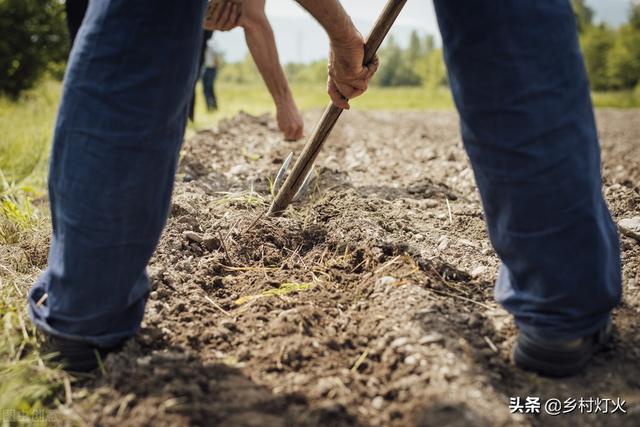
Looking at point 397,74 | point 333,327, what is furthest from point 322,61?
point 333,327

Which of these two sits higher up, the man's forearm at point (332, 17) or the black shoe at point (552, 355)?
the man's forearm at point (332, 17)

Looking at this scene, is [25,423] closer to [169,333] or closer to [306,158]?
[169,333]

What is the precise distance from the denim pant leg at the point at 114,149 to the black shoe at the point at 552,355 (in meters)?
0.99

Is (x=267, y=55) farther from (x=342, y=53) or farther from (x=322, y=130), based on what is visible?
(x=342, y=53)

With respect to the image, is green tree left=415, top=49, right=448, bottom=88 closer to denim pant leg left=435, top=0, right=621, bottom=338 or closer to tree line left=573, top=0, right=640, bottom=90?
tree line left=573, top=0, right=640, bottom=90

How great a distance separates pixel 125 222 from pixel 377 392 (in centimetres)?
74

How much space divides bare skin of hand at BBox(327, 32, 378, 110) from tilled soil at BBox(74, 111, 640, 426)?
0.56 metres

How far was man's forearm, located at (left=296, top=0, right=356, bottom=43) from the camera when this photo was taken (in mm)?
1687

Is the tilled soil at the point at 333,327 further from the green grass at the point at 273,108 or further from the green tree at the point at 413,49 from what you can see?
the green tree at the point at 413,49

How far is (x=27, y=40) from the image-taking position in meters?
8.09

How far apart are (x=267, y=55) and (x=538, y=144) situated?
2.26 metres

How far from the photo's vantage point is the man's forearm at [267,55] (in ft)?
10.4

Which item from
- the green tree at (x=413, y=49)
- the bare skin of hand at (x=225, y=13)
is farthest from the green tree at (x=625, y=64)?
the bare skin of hand at (x=225, y=13)

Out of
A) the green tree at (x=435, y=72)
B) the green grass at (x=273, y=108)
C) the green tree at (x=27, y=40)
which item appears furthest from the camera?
the green tree at (x=435, y=72)
